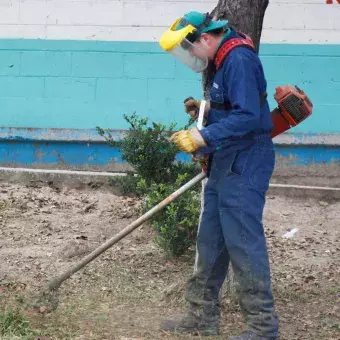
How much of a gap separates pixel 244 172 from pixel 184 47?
725 millimetres

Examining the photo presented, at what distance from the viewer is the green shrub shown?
560cm

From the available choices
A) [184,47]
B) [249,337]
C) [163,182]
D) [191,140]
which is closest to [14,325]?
[249,337]

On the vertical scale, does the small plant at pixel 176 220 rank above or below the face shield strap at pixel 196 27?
below

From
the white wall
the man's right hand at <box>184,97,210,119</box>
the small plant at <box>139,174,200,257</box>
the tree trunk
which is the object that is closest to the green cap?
the man's right hand at <box>184,97,210,119</box>

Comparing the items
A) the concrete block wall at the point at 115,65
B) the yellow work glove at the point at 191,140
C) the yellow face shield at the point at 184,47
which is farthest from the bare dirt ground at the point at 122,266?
the yellow face shield at the point at 184,47

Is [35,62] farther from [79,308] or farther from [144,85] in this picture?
[79,308]

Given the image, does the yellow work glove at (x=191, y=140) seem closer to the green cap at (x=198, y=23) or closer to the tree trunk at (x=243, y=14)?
the green cap at (x=198, y=23)

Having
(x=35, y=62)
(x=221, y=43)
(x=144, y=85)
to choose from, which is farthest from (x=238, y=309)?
(x=35, y=62)

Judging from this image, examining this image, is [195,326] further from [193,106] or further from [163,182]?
[163,182]

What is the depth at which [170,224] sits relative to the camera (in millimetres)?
5586

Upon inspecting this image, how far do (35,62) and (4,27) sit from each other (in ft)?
1.48

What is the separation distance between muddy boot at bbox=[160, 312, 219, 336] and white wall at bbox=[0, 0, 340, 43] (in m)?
3.92

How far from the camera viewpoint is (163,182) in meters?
6.28

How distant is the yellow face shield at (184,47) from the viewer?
4.23m
